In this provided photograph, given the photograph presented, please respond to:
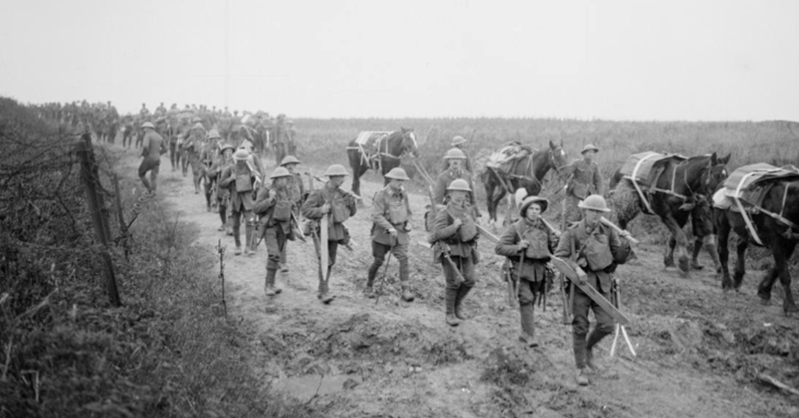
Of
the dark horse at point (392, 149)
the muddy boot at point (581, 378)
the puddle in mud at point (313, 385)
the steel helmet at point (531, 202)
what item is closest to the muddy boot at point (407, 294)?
the puddle in mud at point (313, 385)

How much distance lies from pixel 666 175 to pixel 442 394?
6.73 metres

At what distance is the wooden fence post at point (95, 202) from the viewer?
4570 millimetres

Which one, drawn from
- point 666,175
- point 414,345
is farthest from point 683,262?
point 414,345

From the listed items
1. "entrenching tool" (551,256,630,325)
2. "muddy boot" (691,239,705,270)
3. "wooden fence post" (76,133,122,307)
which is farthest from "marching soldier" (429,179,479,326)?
"muddy boot" (691,239,705,270)

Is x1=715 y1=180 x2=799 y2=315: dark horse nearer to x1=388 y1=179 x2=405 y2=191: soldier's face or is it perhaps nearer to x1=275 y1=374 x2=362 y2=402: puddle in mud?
x1=388 y1=179 x2=405 y2=191: soldier's face

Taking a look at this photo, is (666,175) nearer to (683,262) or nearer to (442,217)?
(683,262)

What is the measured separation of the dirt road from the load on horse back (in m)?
0.53

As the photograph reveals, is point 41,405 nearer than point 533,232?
Yes

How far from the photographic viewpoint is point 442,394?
5.77 metres

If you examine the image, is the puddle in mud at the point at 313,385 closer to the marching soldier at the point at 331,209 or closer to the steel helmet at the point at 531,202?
the marching soldier at the point at 331,209

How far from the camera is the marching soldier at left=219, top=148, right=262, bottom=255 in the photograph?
10109 millimetres

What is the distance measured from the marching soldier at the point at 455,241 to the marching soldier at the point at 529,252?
0.57 m

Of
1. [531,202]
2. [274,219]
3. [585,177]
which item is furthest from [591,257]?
[585,177]

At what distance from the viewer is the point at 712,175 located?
970cm
